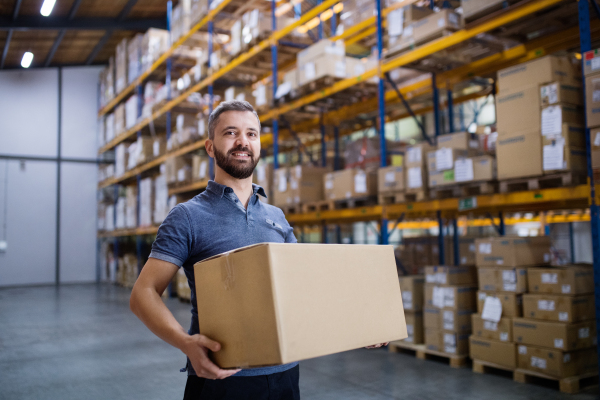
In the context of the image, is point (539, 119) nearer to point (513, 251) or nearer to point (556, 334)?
Result: point (513, 251)

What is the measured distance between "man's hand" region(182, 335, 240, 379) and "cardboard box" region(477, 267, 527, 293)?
377 cm

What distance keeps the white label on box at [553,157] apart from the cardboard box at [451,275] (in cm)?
145

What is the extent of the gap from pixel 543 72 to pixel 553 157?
731 millimetres

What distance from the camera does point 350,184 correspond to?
618 cm

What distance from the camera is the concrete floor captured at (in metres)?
4.08

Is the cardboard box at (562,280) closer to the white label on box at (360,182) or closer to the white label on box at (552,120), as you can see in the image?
the white label on box at (552,120)

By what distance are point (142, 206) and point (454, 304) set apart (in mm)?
9907

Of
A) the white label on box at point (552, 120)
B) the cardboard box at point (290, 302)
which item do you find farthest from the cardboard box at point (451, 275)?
the cardboard box at point (290, 302)

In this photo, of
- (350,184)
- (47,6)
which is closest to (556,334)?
(350,184)

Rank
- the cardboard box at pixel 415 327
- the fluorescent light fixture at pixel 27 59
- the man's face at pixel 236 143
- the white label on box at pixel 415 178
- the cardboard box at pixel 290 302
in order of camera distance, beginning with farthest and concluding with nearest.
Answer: the fluorescent light fixture at pixel 27 59
the cardboard box at pixel 415 327
the white label on box at pixel 415 178
the man's face at pixel 236 143
the cardboard box at pixel 290 302

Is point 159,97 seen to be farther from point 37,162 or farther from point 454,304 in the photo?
point 454,304

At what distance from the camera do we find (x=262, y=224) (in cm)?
173

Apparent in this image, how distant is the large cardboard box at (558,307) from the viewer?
13.2 feet

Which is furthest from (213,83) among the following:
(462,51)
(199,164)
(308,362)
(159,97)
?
(308,362)
